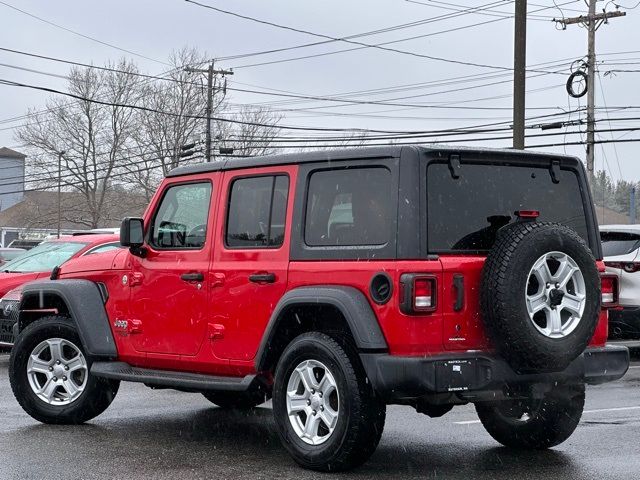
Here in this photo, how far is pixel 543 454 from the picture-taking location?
23.8 feet

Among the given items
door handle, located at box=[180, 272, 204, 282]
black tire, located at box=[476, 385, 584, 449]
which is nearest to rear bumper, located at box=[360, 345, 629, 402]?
black tire, located at box=[476, 385, 584, 449]

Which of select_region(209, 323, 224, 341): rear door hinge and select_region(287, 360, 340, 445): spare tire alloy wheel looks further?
select_region(209, 323, 224, 341): rear door hinge

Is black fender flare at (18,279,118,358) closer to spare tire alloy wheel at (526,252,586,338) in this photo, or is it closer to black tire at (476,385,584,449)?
black tire at (476,385,584,449)

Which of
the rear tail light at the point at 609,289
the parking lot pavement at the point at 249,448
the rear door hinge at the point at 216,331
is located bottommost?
the parking lot pavement at the point at 249,448

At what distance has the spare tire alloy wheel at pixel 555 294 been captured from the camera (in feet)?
20.5

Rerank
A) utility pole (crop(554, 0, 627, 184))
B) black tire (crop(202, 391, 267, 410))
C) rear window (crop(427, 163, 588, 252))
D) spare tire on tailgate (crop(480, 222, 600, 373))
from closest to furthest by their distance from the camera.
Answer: spare tire on tailgate (crop(480, 222, 600, 373)), rear window (crop(427, 163, 588, 252)), black tire (crop(202, 391, 267, 410)), utility pole (crop(554, 0, 627, 184))

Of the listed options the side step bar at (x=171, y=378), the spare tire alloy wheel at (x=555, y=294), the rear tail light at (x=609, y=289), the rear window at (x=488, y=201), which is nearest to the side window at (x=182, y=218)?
the side step bar at (x=171, y=378)

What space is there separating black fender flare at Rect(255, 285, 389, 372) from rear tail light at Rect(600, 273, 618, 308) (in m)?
1.83

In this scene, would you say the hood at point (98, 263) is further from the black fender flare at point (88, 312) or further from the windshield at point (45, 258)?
the windshield at point (45, 258)

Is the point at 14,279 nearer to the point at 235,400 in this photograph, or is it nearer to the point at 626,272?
the point at 235,400

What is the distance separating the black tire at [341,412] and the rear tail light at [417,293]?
0.53 m

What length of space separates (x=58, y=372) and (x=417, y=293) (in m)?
3.62

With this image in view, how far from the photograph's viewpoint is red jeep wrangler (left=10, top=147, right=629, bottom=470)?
617 cm

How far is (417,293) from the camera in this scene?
6.11 metres
